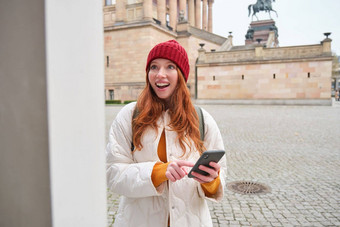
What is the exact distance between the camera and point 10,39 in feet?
2.11

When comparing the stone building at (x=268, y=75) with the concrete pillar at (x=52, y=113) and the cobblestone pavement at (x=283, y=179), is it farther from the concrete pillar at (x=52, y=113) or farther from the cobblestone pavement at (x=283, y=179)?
the concrete pillar at (x=52, y=113)

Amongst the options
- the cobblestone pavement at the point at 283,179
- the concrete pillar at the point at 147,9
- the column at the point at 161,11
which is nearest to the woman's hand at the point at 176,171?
the cobblestone pavement at the point at 283,179

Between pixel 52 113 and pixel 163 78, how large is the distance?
1.06 meters

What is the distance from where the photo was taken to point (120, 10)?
27.1 meters

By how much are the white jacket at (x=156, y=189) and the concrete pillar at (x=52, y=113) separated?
79 cm

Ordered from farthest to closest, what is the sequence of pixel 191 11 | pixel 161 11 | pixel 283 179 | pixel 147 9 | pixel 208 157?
1. pixel 191 11
2. pixel 161 11
3. pixel 147 9
4. pixel 283 179
5. pixel 208 157

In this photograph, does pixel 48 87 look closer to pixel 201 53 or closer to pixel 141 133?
pixel 141 133

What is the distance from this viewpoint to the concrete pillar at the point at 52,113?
0.58 meters

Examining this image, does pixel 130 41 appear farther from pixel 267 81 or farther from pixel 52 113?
pixel 52 113

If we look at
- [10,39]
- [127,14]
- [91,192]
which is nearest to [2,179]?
[91,192]

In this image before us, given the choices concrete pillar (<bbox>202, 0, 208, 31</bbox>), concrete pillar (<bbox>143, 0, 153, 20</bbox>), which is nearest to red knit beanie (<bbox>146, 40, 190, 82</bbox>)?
concrete pillar (<bbox>143, 0, 153, 20</bbox>)

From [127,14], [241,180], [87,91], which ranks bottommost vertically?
[241,180]

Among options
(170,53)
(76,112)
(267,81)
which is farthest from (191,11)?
(76,112)

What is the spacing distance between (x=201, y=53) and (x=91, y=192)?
24737mm
